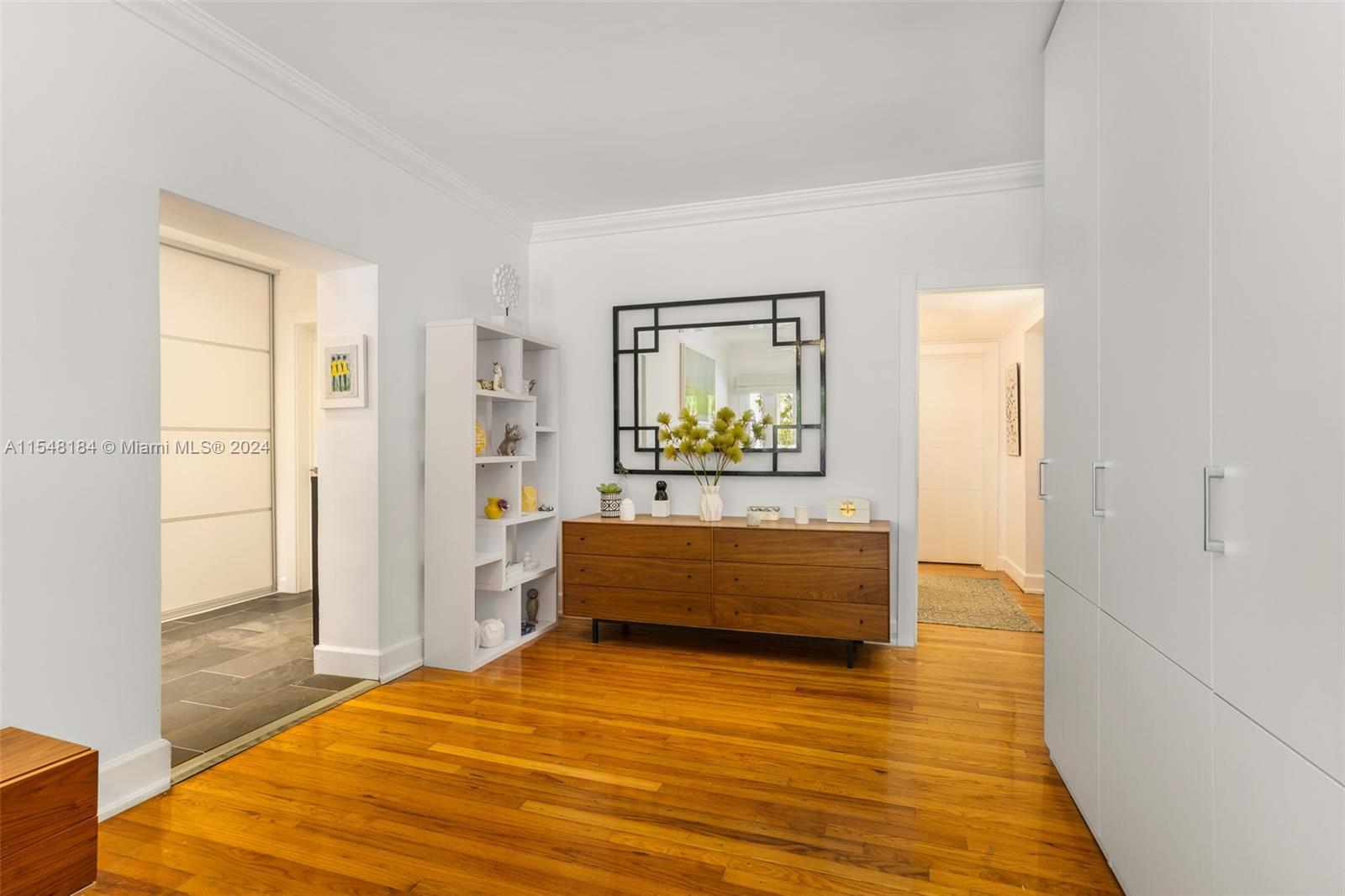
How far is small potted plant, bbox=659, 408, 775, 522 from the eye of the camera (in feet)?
12.8

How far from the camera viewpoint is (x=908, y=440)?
12.8 feet

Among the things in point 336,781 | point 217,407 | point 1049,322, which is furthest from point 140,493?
point 1049,322

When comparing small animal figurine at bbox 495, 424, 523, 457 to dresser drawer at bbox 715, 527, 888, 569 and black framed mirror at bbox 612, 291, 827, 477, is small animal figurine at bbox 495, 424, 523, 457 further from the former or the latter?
dresser drawer at bbox 715, 527, 888, 569

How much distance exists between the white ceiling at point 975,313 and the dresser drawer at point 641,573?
2.42 meters

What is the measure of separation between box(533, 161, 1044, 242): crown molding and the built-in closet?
1.70 metres

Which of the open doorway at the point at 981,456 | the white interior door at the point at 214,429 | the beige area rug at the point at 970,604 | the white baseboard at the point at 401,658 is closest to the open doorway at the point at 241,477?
the white interior door at the point at 214,429

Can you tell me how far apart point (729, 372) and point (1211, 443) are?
305 centimetres

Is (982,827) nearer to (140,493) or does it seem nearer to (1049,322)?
(1049,322)

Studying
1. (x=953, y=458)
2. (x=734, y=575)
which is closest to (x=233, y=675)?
(x=734, y=575)

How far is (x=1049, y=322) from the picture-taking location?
2.48m

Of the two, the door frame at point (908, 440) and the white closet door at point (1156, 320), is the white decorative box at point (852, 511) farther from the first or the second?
the white closet door at point (1156, 320)

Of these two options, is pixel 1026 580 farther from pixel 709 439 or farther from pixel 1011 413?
pixel 709 439

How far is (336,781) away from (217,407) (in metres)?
3.41

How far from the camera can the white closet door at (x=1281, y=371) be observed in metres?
0.91
